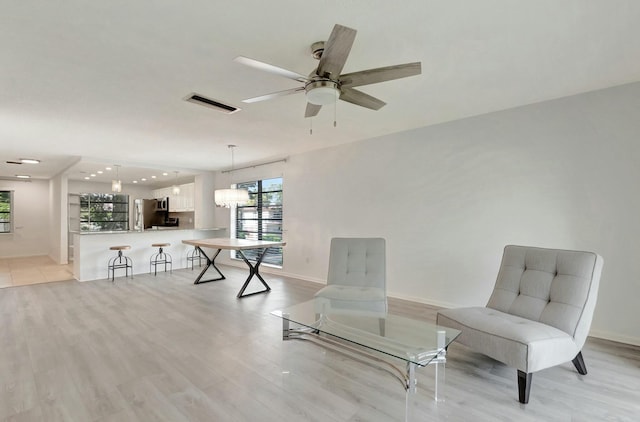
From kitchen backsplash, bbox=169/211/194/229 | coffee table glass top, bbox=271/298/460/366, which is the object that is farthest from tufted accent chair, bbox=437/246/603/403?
kitchen backsplash, bbox=169/211/194/229

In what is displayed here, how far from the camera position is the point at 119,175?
825 centimetres

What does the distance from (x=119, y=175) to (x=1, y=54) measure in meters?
6.74

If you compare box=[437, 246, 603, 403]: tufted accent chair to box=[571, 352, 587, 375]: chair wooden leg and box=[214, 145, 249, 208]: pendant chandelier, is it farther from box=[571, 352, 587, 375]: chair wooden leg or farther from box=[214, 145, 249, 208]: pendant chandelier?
box=[214, 145, 249, 208]: pendant chandelier

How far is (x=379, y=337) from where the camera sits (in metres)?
2.17

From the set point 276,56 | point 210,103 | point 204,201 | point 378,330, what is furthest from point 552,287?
point 204,201

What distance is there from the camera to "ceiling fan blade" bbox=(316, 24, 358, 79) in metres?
1.59

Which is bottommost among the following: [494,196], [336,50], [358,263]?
[358,263]

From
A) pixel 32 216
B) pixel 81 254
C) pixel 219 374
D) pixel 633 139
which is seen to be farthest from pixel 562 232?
pixel 32 216

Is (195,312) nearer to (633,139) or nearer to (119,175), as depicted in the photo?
(633,139)

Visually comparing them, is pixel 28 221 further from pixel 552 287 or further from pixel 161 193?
pixel 552 287

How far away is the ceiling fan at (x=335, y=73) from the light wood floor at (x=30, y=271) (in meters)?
6.60

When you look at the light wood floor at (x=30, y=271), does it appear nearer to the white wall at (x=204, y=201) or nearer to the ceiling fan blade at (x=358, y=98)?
the white wall at (x=204, y=201)

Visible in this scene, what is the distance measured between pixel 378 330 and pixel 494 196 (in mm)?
2467

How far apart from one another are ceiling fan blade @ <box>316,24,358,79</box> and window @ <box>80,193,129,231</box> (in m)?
10.2
